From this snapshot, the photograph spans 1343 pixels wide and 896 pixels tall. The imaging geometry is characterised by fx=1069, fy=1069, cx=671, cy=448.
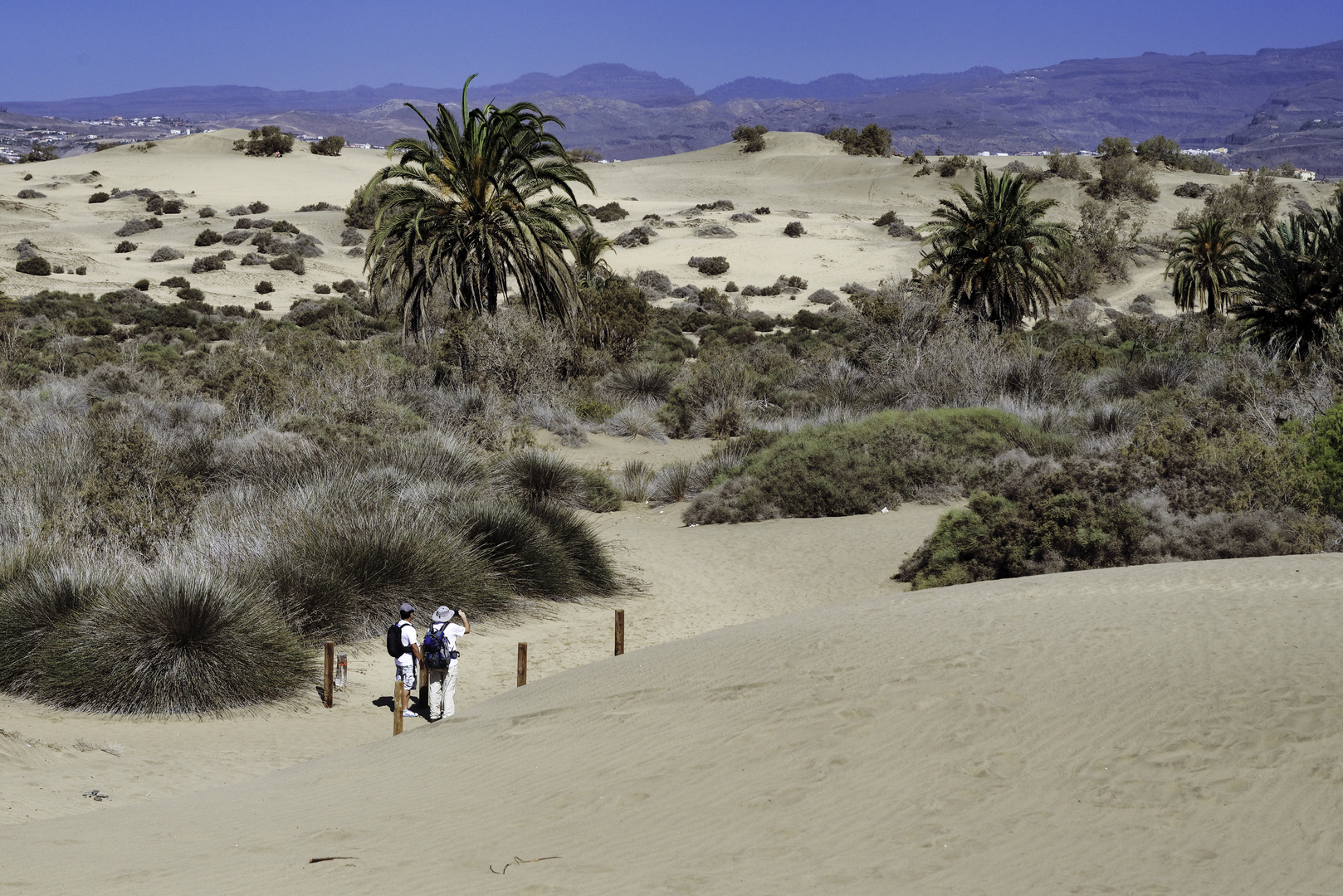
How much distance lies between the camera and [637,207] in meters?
64.7

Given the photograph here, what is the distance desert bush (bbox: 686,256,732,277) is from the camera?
4756cm

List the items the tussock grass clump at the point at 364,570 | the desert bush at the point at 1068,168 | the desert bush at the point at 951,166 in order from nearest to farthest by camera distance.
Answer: the tussock grass clump at the point at 364,570, the desert bush at the point at 1068,168, the desert bush at the point at 951,166

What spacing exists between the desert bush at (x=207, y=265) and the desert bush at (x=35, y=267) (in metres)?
4.79

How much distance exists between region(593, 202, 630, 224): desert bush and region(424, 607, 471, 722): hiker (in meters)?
50.5

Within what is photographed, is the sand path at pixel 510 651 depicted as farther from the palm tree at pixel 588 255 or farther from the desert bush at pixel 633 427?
the palm tree at pixel 588 255

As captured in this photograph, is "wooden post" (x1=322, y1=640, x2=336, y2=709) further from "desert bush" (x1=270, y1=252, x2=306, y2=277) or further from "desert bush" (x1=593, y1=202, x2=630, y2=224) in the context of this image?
"desert bush" (x1=593, y1=202, x2=630, y2=224)

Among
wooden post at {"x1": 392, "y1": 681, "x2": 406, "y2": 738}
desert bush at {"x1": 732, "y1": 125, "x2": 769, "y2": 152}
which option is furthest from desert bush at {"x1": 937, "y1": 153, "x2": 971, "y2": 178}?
wooden post at {"x1": 392, "y1": 681, "x2": 406, "y2": 738}

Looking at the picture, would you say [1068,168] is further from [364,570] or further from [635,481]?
[364,570]

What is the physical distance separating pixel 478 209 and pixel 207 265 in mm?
26481

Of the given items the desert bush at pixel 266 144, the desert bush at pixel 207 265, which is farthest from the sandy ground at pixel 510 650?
the desert bush at pixel 266 144

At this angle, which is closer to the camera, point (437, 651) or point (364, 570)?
point (437, 651)

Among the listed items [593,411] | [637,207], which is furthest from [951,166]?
[593,411]

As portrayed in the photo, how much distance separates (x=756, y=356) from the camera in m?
28.1

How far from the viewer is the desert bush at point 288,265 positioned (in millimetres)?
41625
